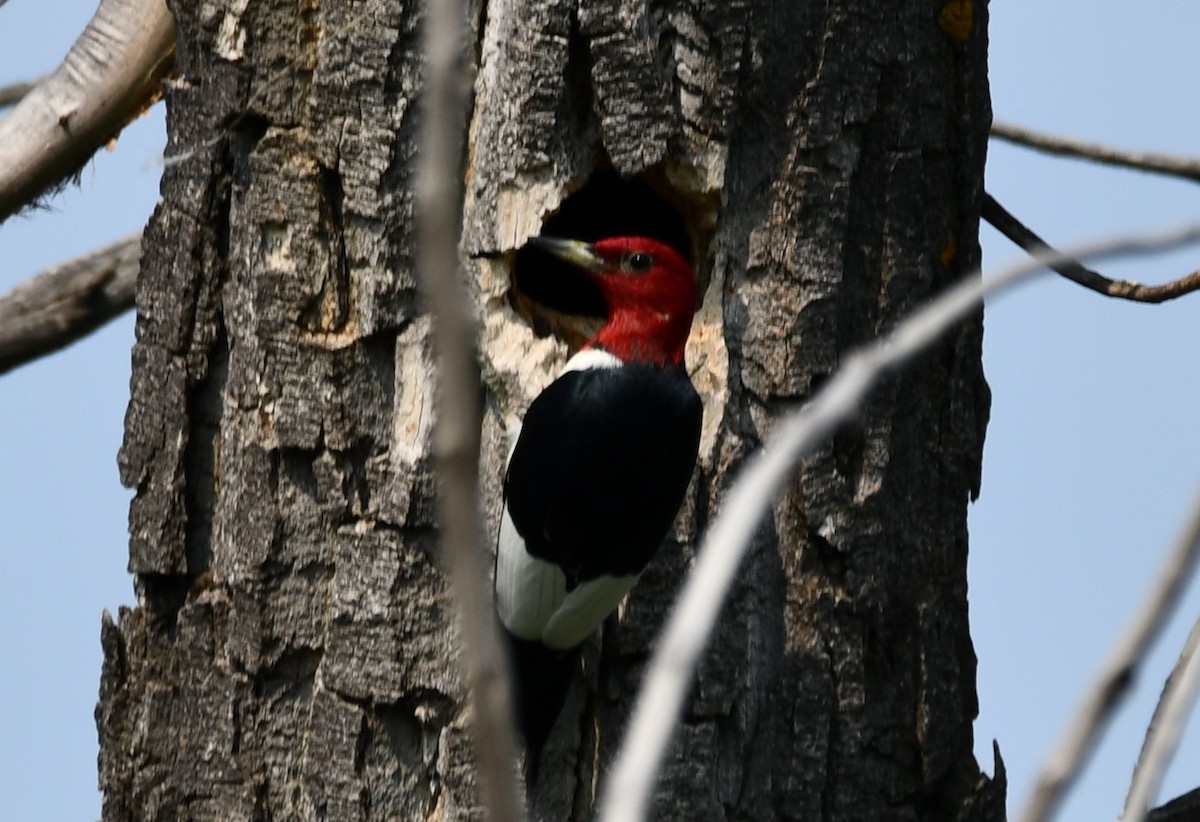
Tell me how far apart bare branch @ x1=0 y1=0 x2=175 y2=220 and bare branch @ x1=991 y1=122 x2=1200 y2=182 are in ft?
7.14

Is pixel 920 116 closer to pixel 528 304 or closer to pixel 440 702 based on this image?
pixel 528 304

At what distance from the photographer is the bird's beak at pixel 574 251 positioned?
3.18m

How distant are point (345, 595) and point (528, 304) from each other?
0.79 meters

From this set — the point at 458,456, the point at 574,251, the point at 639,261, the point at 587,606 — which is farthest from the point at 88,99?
the point at 458,456

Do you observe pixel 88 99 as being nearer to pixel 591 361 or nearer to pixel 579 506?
pixel 591 361

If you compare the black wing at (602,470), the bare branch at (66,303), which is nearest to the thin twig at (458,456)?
the black wing at (602,470)

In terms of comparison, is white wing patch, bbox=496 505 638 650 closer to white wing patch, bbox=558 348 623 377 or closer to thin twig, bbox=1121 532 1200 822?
white wing patch, bbox=558 348 623 377

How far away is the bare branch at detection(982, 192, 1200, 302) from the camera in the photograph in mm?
3260

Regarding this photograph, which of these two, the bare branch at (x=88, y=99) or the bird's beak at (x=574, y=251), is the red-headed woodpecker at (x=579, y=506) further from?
the bare branch at (x=88, y=99)

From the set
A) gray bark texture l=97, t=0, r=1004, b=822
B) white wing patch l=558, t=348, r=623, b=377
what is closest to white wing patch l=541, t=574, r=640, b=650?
gray bark texture l=97, t=0, r=1004, b=822

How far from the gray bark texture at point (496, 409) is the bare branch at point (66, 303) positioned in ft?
4.50

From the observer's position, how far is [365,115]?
9.96 feet

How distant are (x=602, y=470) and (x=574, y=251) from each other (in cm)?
54

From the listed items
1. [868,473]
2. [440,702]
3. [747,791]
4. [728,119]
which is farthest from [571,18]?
[747,791]
